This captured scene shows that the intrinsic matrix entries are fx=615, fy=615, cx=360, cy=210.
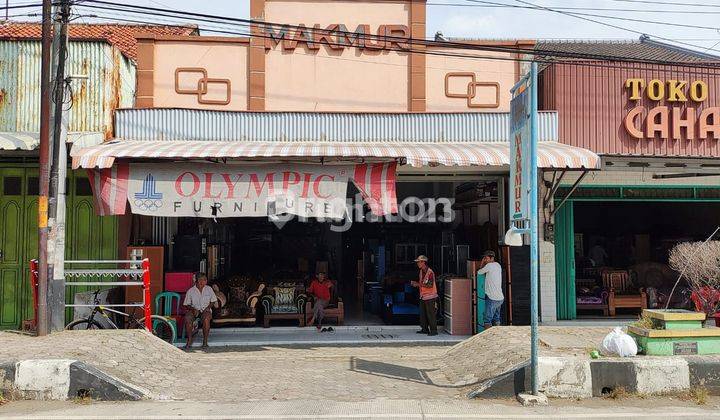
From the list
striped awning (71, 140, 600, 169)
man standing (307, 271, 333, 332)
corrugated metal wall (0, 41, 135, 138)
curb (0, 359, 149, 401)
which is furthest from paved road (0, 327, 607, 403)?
corrugated metal wall (0, 41, 135, 138)

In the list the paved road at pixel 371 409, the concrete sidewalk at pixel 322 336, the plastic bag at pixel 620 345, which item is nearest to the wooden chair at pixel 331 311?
the concrete sidewalk at pixel 322 336

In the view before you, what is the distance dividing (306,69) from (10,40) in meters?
5.65

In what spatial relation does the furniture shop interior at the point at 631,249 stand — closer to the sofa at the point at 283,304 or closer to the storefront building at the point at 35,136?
the sofa at the point at 283,304

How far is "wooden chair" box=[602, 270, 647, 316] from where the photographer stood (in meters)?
14.0

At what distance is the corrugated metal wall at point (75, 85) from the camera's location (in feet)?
38.1

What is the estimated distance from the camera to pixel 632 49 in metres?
19.0

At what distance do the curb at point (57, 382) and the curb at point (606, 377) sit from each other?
15.4ft

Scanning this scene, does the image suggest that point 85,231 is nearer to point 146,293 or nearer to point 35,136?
point 35,136

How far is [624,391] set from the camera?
7578mm

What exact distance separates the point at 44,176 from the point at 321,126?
518 cm

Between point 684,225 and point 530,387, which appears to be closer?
point 530,387

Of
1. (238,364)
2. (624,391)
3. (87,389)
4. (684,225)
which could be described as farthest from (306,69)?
(684,225)

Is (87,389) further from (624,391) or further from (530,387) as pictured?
(624,391)

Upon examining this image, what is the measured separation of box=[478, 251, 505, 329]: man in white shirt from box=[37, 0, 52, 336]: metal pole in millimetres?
7656
